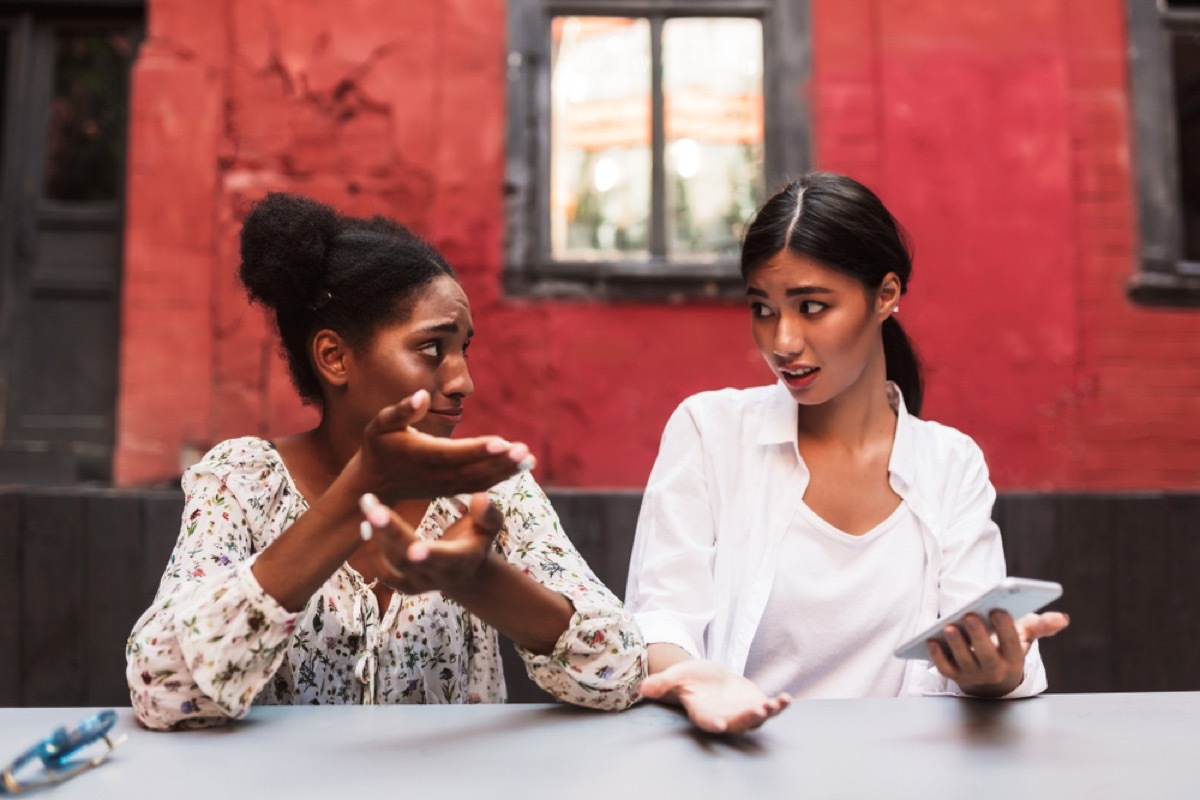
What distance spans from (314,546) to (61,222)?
3.57 m

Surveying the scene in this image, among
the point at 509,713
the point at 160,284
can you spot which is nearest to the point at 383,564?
the point at 509,713

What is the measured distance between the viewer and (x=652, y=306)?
161 inches

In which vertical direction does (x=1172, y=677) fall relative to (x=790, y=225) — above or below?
below

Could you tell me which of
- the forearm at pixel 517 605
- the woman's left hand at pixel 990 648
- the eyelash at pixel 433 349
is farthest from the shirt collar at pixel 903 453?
the eyelash at pixel 433 349

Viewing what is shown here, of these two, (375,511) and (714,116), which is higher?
(714,116)

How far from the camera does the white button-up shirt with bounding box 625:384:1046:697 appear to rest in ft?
6.24

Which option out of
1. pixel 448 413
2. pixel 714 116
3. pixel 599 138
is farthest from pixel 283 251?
pixel 714 116

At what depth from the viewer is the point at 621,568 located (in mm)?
3041

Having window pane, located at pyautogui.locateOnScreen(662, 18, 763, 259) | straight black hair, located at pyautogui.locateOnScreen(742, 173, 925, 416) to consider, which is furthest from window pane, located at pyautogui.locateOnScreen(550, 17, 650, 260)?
straight black hair, located at pyautogui.locateOnScreen(742, 173, 925, 416)

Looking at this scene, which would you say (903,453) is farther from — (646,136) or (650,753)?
(646,136)

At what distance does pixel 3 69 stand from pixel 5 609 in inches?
97.8

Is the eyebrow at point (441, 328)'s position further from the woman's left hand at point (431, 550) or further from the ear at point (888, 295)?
the ear at point (888, 295)

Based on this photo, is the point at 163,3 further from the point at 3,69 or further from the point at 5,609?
the point at 5,609

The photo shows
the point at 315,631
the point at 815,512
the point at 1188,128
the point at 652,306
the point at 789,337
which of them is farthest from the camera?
the point at 1188,128
